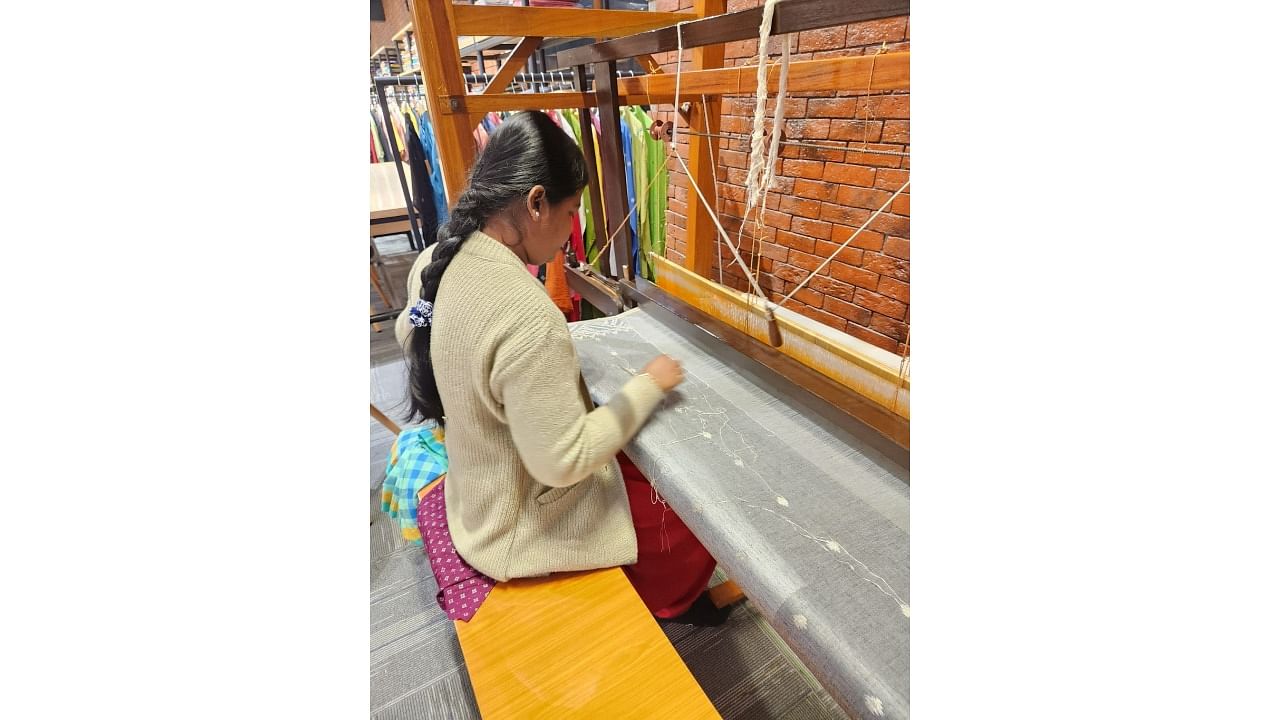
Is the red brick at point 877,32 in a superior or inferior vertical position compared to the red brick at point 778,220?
superior

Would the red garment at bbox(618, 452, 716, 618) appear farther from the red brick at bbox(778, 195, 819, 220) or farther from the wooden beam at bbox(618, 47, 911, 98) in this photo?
the red brick at bbox(778, 195, 819, 220)

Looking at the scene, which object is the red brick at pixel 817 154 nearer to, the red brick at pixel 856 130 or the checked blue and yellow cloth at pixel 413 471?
the red brick at pixel 856 130

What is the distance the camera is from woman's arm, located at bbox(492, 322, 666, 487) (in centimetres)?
92

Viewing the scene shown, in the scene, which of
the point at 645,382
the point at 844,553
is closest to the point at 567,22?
the point at 645,382

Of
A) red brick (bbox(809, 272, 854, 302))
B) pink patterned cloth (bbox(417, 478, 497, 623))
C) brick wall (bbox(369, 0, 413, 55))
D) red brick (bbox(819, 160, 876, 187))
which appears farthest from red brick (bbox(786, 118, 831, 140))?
brick wall (bbox(369, 0, 413, 55))

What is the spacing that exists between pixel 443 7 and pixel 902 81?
124 cm

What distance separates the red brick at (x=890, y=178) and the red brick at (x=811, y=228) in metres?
0.29

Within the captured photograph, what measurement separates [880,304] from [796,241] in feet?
1.62

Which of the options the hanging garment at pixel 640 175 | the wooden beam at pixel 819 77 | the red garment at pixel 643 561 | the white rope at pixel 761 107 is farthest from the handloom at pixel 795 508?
the hanging garment at pixel 640 175

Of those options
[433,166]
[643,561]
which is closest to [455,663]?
[643,561]

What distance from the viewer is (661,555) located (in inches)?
56.7

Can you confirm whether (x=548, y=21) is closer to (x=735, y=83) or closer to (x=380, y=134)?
(x=735, y=83)

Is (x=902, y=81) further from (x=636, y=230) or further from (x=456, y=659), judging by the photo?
(x=456, y=659)

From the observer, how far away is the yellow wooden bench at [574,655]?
91 centimetres
